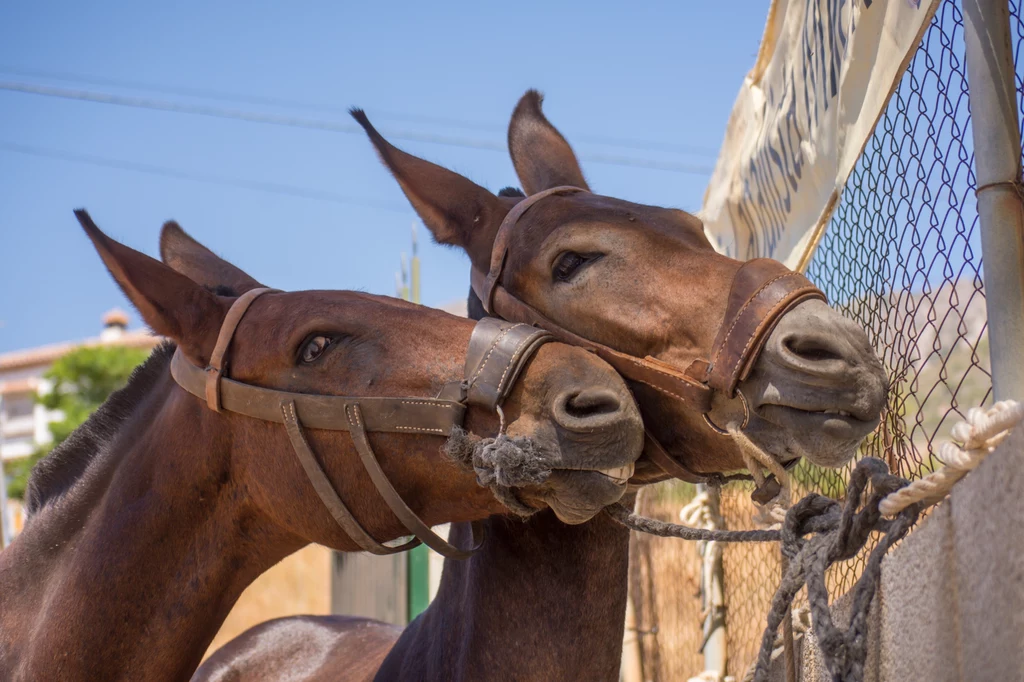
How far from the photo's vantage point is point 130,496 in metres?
3.09

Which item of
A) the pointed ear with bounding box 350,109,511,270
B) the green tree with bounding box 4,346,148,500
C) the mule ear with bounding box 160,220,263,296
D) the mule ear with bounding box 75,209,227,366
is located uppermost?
the green tree with bounding box 4,346,148,500

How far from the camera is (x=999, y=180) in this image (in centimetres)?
210

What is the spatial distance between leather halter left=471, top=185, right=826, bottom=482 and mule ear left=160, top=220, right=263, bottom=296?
1.33m

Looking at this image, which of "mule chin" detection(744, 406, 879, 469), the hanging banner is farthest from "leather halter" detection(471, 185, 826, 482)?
the hanging banner

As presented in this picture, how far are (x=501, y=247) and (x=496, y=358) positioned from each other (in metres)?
0.77

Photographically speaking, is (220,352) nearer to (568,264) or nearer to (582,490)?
(568,264)

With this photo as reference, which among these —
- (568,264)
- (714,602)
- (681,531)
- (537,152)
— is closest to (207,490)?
(568,264)

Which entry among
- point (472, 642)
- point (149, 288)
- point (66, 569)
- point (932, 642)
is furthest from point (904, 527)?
point (66, 569)

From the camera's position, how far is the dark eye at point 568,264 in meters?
3.08

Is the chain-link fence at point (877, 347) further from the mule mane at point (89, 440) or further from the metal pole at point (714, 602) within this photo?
the mule mane at point (89, 440)

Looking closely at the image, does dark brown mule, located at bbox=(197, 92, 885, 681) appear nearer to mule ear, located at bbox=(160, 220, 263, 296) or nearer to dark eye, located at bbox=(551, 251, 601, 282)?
dark eye, located at bbox=(551, 251, 601, 282)

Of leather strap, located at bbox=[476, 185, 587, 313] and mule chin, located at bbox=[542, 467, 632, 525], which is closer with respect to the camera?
mule chin, located at bbox=[542, 467, 632, 525]

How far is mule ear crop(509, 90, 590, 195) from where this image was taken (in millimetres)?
3975

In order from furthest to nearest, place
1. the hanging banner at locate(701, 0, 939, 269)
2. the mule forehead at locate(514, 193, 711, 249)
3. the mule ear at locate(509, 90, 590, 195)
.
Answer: the mule ear at locate(509, 90, 590, 195)
the mule forehead at locate(514, 193, 711, 249)
the hanging banner at locate(701, 0, 939, 269)
